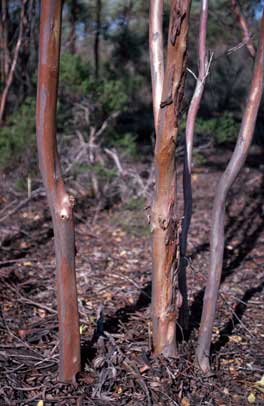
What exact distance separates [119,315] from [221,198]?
1.31 metres

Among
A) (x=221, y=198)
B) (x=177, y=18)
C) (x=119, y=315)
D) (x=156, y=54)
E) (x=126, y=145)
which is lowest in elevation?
(x=119, y=315)

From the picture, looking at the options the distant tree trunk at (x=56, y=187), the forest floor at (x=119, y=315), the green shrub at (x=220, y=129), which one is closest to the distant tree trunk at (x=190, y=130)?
the forest floor at (x=119, y=315)

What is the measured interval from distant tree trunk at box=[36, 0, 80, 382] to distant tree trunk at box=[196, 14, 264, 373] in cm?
67

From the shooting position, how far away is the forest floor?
2668mm

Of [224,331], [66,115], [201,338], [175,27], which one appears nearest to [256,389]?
[201,338]

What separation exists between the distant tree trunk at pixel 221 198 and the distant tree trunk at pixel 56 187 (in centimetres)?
67

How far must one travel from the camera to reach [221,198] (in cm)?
261

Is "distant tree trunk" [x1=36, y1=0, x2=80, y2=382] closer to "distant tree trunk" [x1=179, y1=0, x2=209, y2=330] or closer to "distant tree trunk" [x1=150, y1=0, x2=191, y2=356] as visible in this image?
"distant tree trunk" [x1=150, y1=0, x2=191, y2=356]

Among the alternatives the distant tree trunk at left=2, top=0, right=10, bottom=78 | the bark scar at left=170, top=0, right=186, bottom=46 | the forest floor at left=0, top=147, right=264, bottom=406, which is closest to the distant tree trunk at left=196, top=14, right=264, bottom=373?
the forest floor at left=0, top=147, right=264, bottom=406

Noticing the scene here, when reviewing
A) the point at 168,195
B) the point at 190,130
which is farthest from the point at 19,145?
the point at 168,195

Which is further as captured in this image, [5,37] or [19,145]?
[5,37]

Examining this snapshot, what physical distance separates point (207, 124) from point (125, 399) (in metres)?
4.57

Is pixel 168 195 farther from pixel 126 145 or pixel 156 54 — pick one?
pixel 126 145

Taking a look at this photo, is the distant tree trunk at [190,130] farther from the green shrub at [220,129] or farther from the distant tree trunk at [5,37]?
the distant tree trunk at [5,37]
